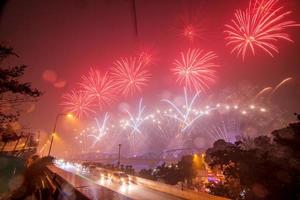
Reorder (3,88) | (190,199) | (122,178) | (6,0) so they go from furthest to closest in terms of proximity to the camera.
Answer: (122,178), (190,199), (3,88), (6,0)

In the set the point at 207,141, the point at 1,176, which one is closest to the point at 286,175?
the point at 1,176

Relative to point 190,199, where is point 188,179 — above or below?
above

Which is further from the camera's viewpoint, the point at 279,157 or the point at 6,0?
the point at 279,157

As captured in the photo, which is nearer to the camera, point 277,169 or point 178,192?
point 277,169

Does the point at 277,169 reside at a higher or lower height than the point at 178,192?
higher

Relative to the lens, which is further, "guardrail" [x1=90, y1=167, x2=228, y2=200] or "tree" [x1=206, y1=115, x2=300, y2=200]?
"guardrail" [x1=90, y1=167, x2=228, y2=200]

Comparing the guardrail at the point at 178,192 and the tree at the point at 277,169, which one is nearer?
the tree at the point at 277,169

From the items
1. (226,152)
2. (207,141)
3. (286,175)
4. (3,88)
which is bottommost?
(286,175)

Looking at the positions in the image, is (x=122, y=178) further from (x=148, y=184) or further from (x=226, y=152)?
(x=226, y=152)

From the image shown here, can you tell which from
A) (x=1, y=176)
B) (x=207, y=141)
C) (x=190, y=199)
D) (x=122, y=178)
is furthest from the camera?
(x=207, y=141)

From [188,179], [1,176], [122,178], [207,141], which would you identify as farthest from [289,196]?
[207,141]
